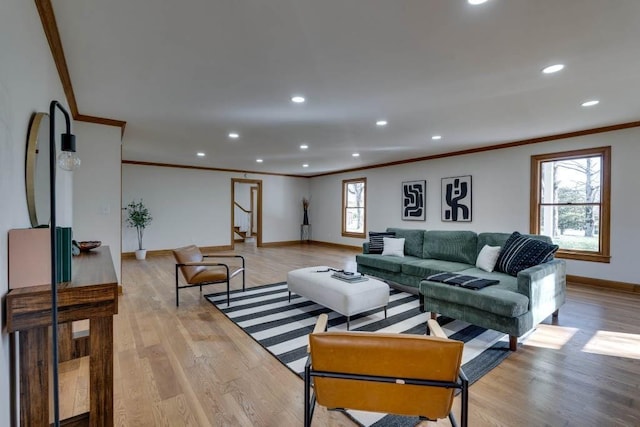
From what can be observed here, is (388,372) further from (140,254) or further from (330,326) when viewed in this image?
(140,254)

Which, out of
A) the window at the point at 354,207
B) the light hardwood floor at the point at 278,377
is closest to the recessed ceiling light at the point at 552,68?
the light hardwood floor at the point at 278,377

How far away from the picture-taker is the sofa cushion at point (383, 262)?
436cm

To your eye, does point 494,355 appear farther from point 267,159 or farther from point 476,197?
point 267,159

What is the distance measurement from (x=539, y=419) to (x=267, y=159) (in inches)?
251

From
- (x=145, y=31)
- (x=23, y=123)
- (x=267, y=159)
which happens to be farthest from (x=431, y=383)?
(x=267, y=159)

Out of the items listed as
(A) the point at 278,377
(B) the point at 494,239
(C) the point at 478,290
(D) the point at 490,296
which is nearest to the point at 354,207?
(B) the point at 494,239

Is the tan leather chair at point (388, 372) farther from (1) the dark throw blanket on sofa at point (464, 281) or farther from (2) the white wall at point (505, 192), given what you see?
(2) the white wall at point (505, 192)

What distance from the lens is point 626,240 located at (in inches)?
172

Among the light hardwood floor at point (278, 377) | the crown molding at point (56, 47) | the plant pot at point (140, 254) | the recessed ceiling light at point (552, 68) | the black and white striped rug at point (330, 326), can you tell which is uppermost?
the recessed ceiling light at point (552, 68)

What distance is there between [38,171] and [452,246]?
14.5 feet

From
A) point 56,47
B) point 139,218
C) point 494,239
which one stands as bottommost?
point 494,239

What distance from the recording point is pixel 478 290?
9.21ft

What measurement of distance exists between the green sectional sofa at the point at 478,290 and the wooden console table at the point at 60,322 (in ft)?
8.95

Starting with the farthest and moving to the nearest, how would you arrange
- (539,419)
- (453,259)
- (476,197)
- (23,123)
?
(476,197)
(453,259)
(539,419)
(23,123)
